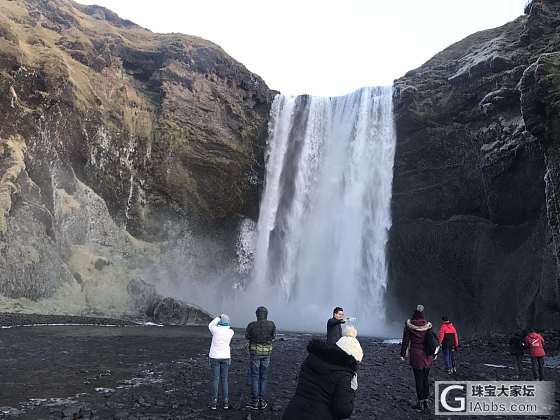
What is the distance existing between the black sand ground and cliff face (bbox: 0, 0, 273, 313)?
1377cm

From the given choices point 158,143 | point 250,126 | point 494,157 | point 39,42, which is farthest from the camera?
point 250,126

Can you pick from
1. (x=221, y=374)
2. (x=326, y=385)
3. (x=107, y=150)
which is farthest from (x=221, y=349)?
(x=107, y=150)

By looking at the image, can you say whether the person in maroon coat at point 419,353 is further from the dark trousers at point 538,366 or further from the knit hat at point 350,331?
the dark trousers at point 538,366

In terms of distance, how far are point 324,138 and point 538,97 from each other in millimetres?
26912

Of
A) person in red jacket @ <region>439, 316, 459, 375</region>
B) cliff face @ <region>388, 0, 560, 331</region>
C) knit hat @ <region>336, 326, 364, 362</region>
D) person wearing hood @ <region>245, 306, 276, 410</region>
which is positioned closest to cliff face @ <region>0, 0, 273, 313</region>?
cliff face @ <region>388, 0, 560, 331</region>

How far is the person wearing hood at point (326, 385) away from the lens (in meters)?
4.70

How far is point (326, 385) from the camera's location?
15.6 ft

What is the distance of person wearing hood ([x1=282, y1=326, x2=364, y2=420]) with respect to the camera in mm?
4695

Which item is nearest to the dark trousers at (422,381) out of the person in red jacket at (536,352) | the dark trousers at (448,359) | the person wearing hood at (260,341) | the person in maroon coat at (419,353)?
the person in maroon coat at (419,353)

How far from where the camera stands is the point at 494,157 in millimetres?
32406

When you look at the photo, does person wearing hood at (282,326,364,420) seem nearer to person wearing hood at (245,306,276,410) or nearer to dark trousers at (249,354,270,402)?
person wearing hood at (245,306,276,410)

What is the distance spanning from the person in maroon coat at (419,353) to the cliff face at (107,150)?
30.3 metres

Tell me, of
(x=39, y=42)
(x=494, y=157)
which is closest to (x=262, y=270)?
(x=494, y=157)

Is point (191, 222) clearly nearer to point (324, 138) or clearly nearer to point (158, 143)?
point (158, 143)
